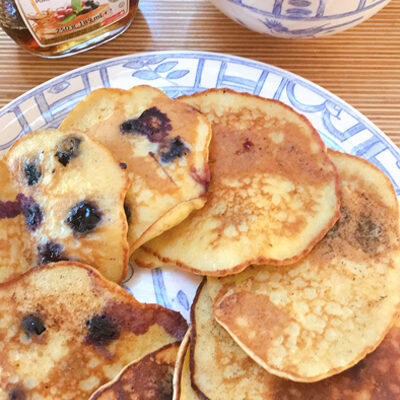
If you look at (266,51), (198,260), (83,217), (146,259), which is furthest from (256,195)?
(266,51)

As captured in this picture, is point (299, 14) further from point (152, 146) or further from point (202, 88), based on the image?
point (152, 146)

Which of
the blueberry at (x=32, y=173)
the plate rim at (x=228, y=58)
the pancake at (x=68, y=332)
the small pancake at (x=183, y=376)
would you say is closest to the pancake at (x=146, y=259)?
the pancake at (x=68, y=332)

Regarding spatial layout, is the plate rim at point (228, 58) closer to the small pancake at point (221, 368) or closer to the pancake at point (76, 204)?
the pancake at point (76, 204)

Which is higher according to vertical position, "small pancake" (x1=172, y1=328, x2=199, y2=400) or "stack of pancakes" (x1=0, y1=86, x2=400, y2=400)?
"stack of pancakes" (x1=0, y1=86, x2=400, y2=400)

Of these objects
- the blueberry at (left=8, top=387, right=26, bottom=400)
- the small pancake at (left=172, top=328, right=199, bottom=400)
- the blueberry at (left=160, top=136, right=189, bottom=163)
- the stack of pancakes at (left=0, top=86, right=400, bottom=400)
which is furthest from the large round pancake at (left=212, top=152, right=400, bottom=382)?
the blueberry at (left=8, top=387, right=26, bottom=400)

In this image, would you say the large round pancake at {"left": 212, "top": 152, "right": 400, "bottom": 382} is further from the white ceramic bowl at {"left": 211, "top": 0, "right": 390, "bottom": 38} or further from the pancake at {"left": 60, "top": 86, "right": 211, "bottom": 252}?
the white ceramic bowl at {"left": 211, "top": 0, "right": 390, "bottom": 38}

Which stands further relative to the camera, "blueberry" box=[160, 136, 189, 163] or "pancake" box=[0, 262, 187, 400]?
"blueberry" box=[160, 136, 189, 163]

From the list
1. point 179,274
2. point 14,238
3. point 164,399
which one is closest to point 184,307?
point 179,274
